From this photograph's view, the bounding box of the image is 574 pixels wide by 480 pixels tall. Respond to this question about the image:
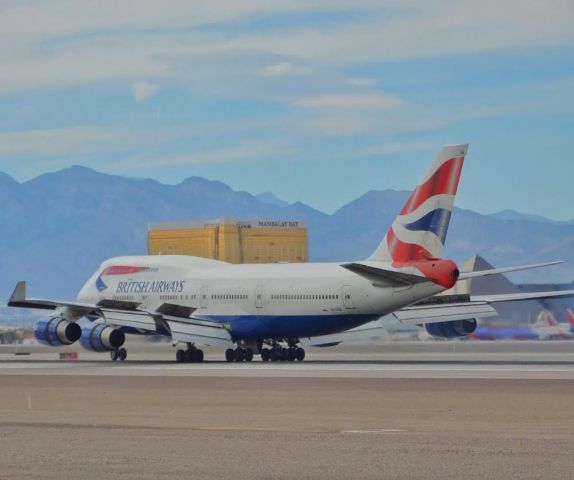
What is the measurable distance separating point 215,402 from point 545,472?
17.7 meters

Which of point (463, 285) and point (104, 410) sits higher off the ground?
point (463, 285)

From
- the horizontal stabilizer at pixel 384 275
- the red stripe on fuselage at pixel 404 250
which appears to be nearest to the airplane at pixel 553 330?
the red stripe on fuselage at pixel 404 250

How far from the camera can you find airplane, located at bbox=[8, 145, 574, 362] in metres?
60.4

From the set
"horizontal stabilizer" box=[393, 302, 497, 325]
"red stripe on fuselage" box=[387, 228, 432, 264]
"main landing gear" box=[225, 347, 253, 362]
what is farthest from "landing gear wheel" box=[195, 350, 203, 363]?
"red stripe on fuselage" box=[387, 228, 432, 264]

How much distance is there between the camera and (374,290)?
61.3 meters

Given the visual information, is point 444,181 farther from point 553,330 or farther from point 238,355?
point 553,330

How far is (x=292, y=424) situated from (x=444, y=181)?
30.7 meters

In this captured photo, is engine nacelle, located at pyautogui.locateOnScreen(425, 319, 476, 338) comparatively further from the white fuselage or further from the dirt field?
the dirt field

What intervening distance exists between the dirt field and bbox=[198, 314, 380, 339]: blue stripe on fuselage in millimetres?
16949

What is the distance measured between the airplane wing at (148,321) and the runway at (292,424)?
10989mm

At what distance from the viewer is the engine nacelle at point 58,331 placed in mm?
67000

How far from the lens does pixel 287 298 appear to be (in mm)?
65438

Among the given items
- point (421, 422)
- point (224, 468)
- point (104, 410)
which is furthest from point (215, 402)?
point (224, 468)

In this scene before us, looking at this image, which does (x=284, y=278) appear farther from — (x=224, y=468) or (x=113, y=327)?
(x=224, y=468)
